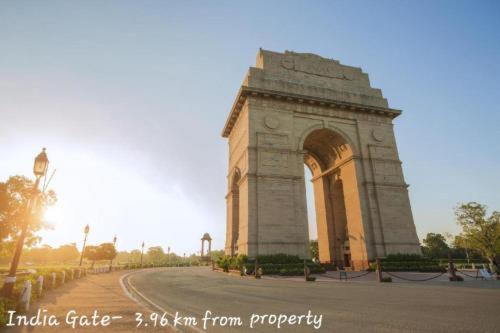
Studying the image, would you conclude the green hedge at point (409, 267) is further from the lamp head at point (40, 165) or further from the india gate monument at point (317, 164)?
the lamp head at point (40, 165)

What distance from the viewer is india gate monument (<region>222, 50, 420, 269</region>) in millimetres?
21578

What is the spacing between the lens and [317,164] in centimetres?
3122

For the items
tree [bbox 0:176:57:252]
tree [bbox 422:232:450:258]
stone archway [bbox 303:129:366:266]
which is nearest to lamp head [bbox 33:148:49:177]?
stone archway [bbox 303:129:366:266]

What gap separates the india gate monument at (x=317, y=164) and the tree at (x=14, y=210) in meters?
25.3

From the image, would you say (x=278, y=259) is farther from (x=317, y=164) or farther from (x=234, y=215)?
(x=317, y=164)

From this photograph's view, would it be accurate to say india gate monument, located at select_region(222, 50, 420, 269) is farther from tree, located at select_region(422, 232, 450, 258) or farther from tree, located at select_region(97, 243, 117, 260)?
tree, located at select_region(422, 232, 450, 258)

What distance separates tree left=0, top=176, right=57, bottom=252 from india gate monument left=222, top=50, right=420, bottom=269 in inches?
995

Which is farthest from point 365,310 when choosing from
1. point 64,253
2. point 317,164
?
point 64,253

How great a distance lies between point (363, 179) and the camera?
24.5 metres

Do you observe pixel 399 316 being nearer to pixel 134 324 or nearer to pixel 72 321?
pixel 134 324

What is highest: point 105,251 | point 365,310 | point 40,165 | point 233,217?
point 233,217

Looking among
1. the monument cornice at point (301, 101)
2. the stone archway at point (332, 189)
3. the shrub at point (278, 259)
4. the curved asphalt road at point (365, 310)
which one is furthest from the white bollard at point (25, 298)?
the stone archway at point (332, 189)

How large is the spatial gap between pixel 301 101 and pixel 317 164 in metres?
8.68

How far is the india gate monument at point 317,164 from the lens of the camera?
2158 cm
